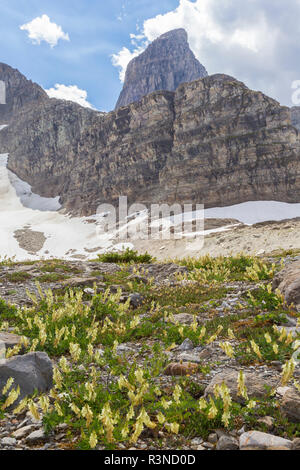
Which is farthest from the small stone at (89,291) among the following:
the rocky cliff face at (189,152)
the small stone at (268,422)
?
the rocky cliff face at (189,152)

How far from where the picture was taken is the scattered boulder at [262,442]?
2.66m

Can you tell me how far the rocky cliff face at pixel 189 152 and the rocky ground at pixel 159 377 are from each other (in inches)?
3486

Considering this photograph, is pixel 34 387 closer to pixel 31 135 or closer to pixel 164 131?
pixel 164 131

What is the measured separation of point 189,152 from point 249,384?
105693 millimetres

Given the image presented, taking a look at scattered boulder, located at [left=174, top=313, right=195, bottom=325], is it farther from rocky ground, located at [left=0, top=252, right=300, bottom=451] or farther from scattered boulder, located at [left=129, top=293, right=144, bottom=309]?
scattered boulder, located at [left=129, top=293, right=144, bottom=309]

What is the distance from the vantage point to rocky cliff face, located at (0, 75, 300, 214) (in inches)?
3593

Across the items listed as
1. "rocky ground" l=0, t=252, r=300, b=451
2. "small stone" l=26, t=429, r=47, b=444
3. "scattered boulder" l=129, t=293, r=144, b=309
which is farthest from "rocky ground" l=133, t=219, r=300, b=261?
"small stone" l=26, t=429, r=47, b=444

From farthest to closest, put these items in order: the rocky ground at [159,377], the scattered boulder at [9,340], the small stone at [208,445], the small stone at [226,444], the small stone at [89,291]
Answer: the small stone at [89,291] < the scattered boulder at [9,340] < the rocky ground at [159,377] < the small stone at [208,445] < the small stone at [226,444]

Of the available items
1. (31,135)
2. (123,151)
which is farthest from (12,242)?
(31,135)

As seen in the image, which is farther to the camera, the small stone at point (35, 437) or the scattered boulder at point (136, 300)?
the scattered boulder at point (136, 300)

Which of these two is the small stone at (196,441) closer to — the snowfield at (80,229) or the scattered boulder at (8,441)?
the scattered boulder at (8,441)

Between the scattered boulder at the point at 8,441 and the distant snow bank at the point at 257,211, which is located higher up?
the distant snow bank at the point at 257,211
